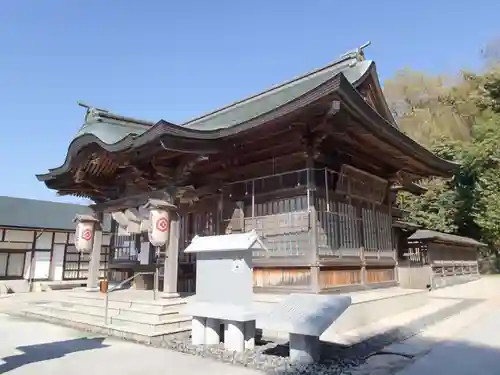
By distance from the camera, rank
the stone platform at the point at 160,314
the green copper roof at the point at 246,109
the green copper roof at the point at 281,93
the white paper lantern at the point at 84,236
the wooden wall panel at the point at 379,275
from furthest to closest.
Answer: the white paper lantern at the point at 84,236 < the green copper roof at the point at 281,93 < the green copper roof at the point at 246,109 < the wooden wall panel at the point at 379,275 < the stone platform at the point at 160,314

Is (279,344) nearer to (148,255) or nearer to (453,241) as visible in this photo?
(148,255)

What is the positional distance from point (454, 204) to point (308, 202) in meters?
20.9

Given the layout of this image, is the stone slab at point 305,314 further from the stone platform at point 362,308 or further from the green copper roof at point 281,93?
the green copper roof at point 281,93

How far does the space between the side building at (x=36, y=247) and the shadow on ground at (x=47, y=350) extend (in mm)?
14285

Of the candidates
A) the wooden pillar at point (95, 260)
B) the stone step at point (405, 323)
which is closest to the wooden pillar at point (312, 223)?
the stone step at point (405, 323)

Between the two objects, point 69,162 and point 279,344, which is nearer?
point 279,344

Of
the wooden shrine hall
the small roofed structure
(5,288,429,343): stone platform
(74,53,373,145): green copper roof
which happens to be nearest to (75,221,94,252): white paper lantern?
the wooden shrine hall

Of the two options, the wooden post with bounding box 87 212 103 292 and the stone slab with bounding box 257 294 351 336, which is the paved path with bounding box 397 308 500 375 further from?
the wooden post with bounding box 87 212 103 292

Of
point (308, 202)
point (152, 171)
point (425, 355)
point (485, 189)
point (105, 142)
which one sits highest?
point (485, 189)

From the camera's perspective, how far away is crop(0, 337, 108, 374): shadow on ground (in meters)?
4.87

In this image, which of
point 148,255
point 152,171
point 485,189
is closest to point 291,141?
point 152,171

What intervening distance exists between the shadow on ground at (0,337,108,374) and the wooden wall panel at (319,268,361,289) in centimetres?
418

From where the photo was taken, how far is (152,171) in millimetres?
8789

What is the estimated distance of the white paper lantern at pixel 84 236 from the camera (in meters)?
10.4
